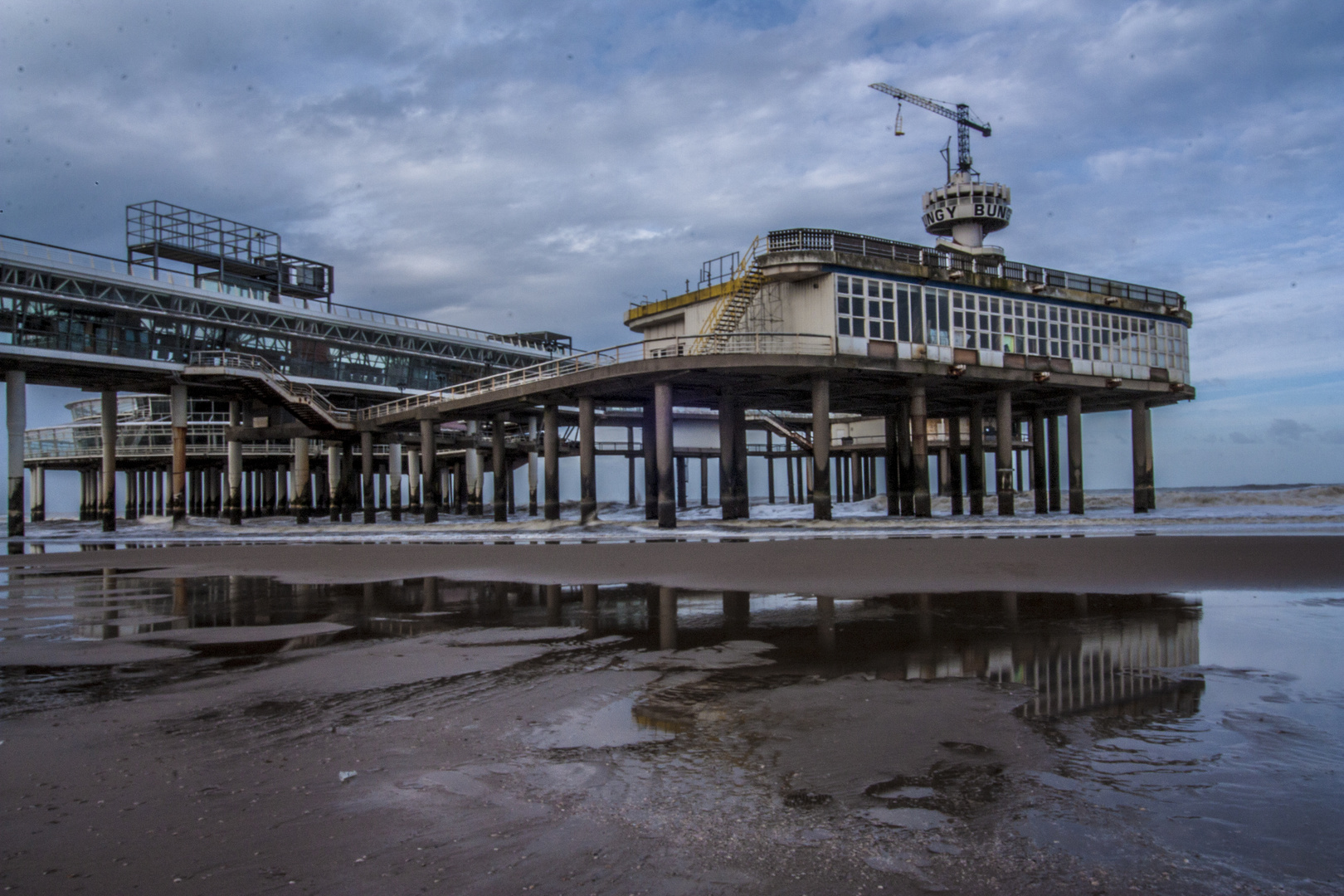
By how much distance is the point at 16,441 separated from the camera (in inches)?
1564

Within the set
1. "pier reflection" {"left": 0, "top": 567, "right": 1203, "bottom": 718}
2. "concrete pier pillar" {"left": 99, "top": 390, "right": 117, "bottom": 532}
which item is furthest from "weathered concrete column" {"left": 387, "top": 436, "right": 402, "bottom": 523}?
"pier reflection" {"left": 0, "top": 567, "right": 1203, "bottom": 718}

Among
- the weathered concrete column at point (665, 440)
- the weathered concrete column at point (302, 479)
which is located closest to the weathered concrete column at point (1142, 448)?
the weathered concrete column at point (665, 440)

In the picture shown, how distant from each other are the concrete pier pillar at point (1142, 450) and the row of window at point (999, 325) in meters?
2.37

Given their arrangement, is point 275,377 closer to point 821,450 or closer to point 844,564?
point 821,450

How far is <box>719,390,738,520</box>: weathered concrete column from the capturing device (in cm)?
3144

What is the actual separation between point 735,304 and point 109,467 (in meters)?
35.8

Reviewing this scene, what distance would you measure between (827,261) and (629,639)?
967 inches

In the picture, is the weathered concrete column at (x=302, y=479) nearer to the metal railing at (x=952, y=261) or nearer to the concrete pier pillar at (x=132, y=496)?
the metal railing at (x=952, y=261)

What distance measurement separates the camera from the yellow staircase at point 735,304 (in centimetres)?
3094

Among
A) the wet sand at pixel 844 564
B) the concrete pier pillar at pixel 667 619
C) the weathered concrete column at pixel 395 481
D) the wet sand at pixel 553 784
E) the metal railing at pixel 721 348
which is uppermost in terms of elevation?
the metal railing at pixel 721 348

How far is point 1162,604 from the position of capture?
9.34 m

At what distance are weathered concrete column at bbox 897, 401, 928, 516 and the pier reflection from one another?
26809 mm

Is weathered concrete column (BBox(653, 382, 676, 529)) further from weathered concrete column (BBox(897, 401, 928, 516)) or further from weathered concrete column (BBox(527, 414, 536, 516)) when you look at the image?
weathered concrete column (BBox(527, 414, 536, 516))

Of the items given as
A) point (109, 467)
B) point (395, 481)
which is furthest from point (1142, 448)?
point (109, 467)
